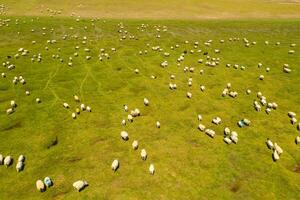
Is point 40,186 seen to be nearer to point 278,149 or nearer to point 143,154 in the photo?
point 143,154

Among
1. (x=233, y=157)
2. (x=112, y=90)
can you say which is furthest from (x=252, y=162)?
(x=112, y=90)

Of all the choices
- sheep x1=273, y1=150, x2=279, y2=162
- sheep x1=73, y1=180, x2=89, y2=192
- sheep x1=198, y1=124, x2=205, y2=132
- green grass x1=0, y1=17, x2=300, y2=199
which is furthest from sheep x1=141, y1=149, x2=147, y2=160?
sheep x1=273, y1=150, x2=279, y2=162

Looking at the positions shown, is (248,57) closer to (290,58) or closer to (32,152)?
(290,58)

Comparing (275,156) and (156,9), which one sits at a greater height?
(275,156)

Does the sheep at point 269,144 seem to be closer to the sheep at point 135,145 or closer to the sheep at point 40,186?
the sheep at point 135,145

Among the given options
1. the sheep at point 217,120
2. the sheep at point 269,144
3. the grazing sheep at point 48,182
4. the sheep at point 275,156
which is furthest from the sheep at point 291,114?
the grazing sheep at point 48,182

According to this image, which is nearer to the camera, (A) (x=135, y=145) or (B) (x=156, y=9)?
(A) (x=135, y=145)

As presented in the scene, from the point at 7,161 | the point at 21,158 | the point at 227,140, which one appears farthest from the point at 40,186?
the point at 227,140
